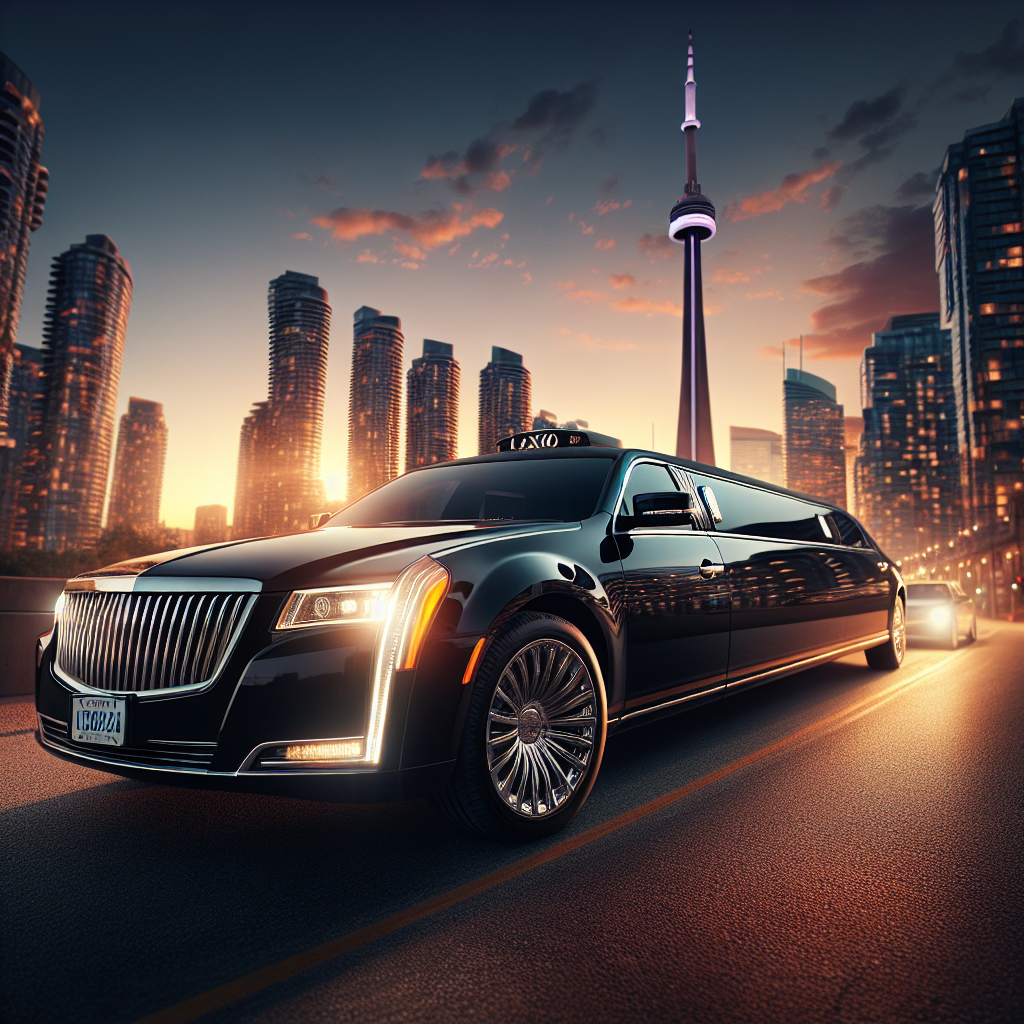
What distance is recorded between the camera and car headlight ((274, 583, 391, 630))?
262 cm

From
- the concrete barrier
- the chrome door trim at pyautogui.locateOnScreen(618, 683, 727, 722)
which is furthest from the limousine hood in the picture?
the concrete barrier

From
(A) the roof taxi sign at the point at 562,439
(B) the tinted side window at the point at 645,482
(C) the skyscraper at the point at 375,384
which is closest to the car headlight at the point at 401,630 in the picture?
(B) the tinted side window at the point at 645,482

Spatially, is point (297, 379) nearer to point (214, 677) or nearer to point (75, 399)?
point (75, 399)

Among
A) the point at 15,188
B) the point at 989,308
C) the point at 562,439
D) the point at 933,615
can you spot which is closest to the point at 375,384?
the point at 15,188

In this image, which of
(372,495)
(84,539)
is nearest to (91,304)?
(84,539)

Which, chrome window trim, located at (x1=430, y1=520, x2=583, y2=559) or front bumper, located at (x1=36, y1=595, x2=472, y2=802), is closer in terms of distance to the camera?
front bumper, located at (x1=36, y1=595, x2=472, y2=802)

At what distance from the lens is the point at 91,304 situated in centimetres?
16350

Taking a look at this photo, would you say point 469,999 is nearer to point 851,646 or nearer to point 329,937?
point 329,937

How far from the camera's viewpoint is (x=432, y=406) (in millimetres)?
140125

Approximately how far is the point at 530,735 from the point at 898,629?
738cm

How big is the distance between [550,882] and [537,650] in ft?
3.02

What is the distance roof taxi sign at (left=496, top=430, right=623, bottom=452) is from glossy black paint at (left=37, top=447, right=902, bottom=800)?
461 millimetres

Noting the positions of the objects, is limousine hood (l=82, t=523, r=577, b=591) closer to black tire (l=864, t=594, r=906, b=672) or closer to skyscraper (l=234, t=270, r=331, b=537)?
black tire (l=864, t=594, r=906, b=672)

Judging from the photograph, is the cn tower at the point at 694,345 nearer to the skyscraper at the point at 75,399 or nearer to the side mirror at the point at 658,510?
the side mirror at the point at 658,510
